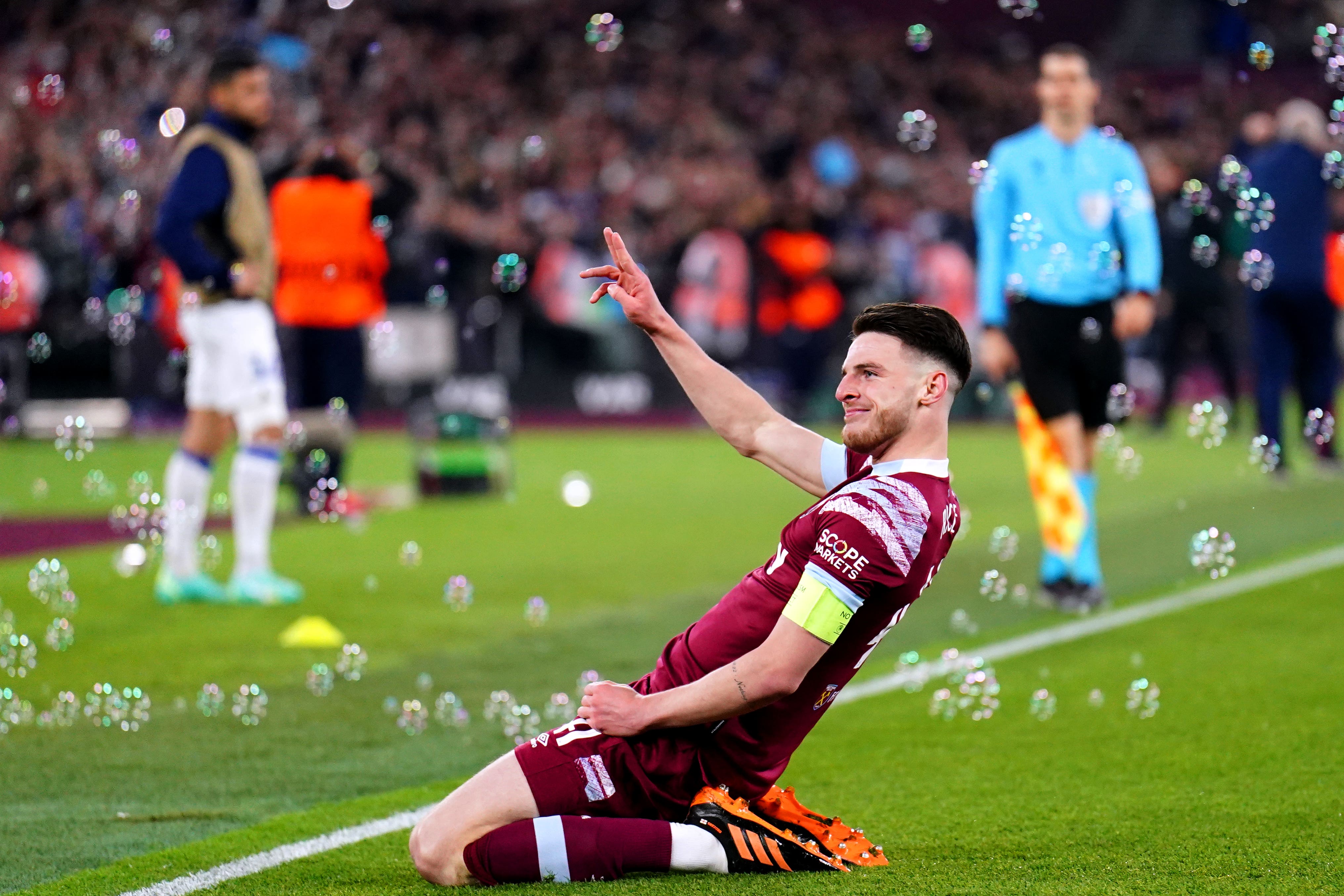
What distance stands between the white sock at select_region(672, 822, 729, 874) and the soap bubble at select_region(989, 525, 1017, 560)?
3312 mm

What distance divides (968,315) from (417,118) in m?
6.97

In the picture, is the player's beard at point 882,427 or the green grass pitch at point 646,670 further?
the green grass pitch at point 646,670

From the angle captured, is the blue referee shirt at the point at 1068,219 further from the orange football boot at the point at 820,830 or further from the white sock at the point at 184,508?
the orange football boot at the point at 820,830

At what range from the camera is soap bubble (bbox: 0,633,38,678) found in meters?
6.88

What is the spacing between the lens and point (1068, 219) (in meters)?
8.04

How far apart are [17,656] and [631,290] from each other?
151 inches

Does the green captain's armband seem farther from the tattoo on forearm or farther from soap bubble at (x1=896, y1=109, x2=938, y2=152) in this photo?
soap bubble at (x1=896, y1=109, x2=938, y2=152)

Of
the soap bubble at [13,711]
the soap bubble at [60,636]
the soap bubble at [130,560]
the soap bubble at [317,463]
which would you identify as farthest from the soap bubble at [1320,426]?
the soap bubble at [130,560]

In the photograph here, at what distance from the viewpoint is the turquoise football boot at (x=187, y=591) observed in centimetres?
854

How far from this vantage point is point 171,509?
848cm

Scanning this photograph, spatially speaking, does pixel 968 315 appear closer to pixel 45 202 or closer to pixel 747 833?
pixel 45 202

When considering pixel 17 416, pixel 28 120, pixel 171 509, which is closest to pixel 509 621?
pixel 171 509

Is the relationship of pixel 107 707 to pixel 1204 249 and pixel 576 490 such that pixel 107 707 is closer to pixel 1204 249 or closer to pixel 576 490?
pixel 1204 249

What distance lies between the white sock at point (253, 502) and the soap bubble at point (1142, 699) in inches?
167
